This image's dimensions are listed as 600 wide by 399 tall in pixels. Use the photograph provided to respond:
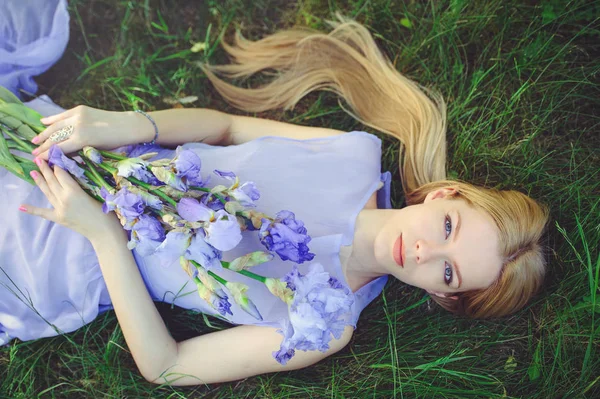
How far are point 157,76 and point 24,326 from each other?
4.12 ft

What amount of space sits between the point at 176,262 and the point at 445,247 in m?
1.00

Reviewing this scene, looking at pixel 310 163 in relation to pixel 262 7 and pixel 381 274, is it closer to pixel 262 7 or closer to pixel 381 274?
pixel 381 274

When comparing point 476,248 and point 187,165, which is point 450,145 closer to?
point 476,248

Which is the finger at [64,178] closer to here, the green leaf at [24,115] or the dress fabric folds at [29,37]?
the green leaf at [24,115]

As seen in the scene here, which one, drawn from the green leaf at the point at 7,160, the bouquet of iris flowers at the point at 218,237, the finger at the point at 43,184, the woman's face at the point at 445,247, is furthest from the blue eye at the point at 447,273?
the green leaf at the point at 7,160

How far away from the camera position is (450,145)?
7.89ft

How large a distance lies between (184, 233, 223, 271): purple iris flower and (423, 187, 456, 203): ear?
943 millimetres

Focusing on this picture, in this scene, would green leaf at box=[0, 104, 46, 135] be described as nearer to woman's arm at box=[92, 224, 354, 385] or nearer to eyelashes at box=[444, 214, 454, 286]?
woman's arm at box=[92, 224, 354, 385]

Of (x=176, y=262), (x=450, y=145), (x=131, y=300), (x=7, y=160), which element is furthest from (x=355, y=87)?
(x=7, y=160)

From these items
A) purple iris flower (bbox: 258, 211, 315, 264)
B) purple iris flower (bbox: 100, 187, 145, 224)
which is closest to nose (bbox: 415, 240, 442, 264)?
purple iris flower (bbox: 258, 211, 315, 264)

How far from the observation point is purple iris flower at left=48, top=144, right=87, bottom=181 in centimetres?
171

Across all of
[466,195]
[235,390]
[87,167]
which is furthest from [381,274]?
[87,167]

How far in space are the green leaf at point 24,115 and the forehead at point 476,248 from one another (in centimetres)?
153

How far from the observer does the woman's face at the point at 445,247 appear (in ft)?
5.80
